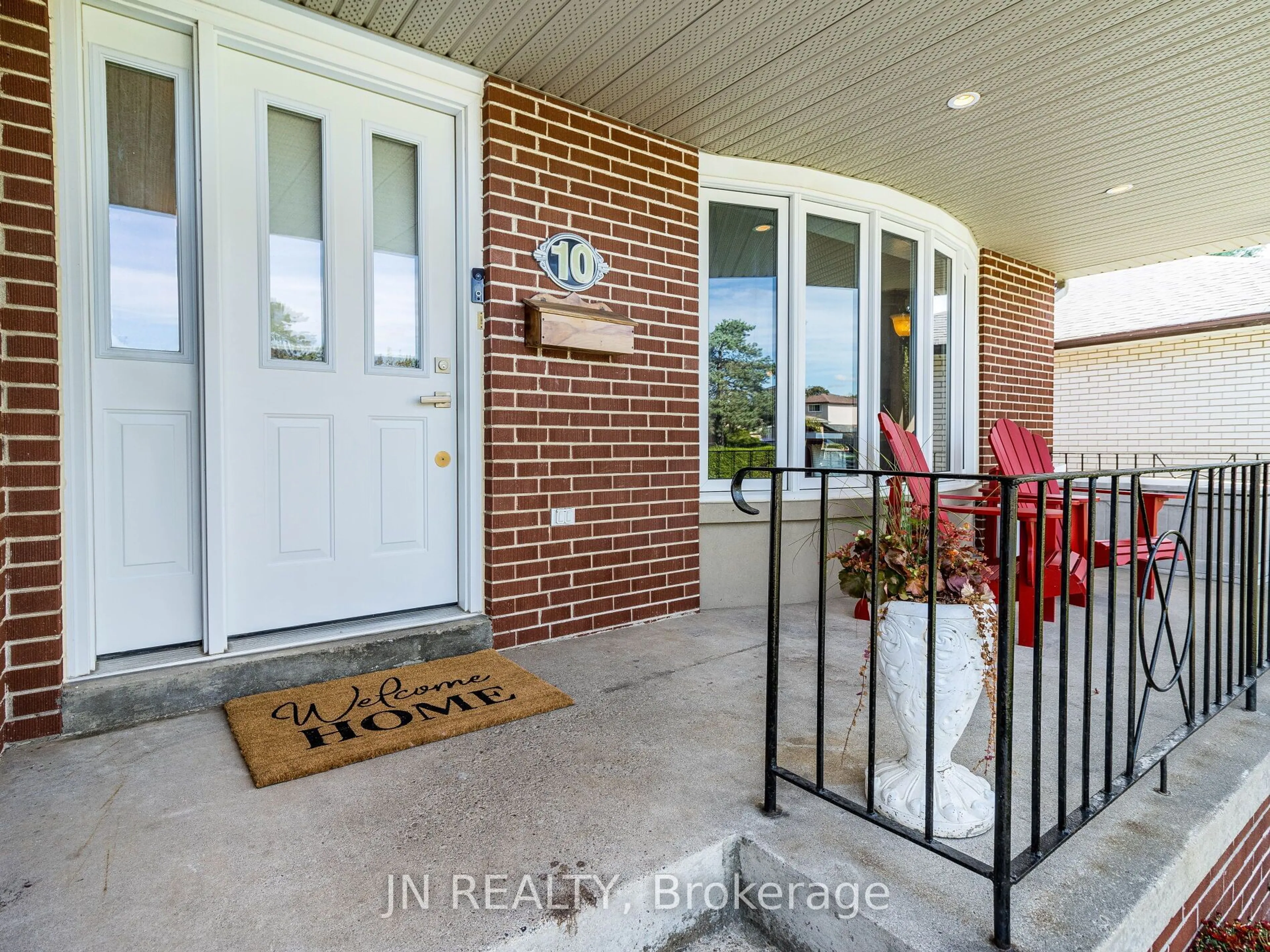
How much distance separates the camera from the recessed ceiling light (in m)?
2.98

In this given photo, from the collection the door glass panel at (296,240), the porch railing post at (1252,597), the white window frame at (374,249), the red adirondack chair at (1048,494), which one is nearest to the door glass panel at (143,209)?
the door glass panel at (296,240)

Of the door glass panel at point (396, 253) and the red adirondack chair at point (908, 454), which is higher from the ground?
the door glass panel at point (396, 253)

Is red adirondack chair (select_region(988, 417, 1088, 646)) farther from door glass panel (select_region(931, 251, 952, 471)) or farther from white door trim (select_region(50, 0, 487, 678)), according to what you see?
white door trim (select_region(50, 0, 487, 678))

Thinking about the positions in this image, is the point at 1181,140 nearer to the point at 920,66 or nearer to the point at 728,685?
the point at 920,66

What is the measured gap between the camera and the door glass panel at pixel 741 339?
3.73m

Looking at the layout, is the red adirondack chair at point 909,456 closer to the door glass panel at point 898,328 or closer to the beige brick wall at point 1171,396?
the door glass panel at point 898,328

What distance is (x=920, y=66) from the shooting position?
2.76 meters

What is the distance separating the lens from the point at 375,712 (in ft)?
7.16

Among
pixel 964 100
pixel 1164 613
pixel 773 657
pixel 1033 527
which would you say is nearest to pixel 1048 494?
pixel 1033 527

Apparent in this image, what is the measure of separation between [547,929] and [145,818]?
3.49 ft

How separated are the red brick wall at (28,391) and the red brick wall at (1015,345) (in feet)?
18.3

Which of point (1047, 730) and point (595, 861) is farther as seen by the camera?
point (1047, 730)

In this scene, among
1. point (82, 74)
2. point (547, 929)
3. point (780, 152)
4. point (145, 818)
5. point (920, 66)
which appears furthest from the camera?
point (780, 152)

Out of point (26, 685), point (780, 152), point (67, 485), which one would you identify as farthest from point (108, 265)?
point (780, 152)
